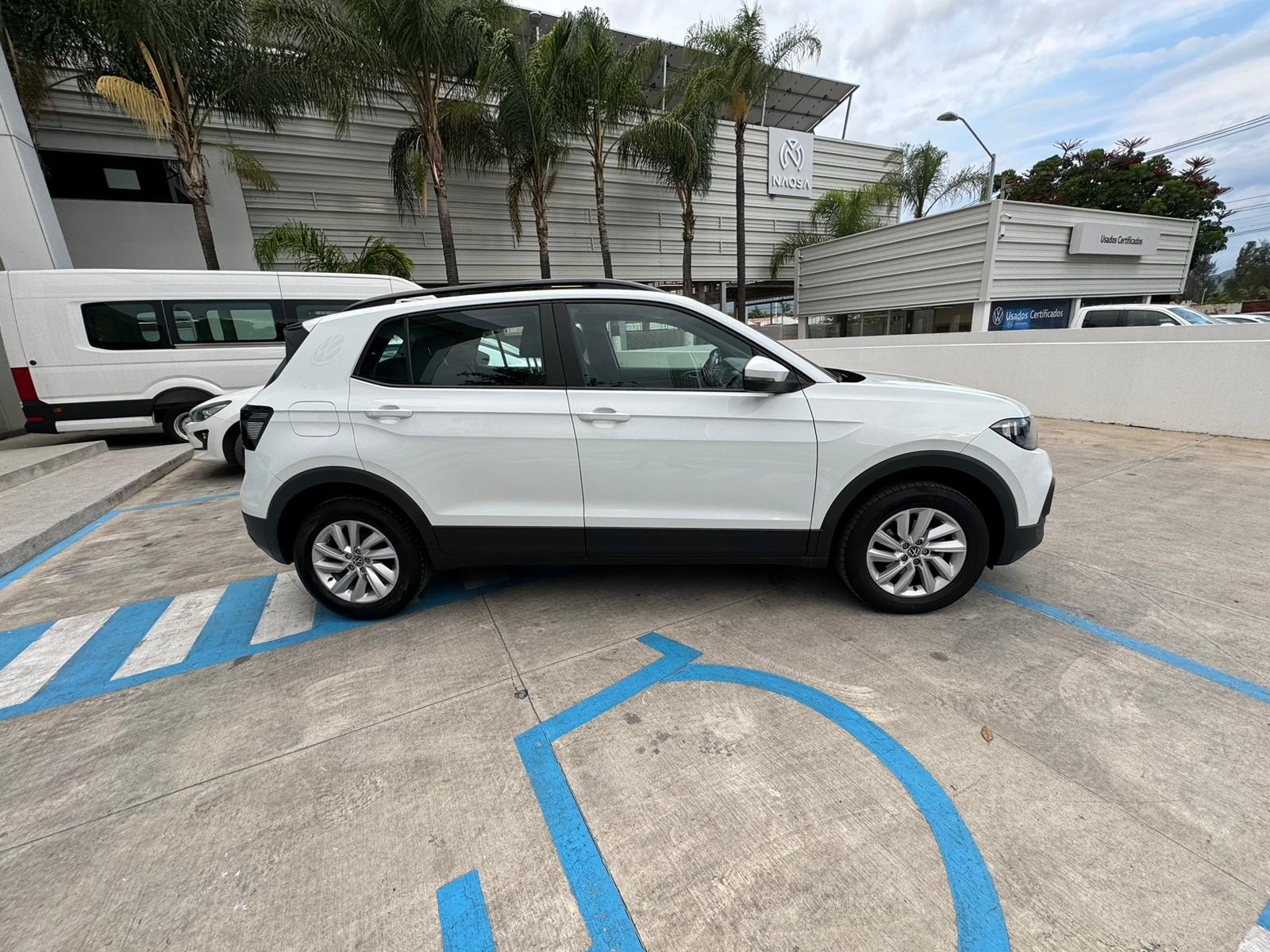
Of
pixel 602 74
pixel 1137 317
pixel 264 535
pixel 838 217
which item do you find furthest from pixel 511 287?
pixel 838 217

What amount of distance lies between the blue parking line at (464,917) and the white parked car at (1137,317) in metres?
13.0

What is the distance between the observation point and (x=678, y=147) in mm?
13758

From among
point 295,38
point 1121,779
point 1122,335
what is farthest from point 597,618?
point 295,38

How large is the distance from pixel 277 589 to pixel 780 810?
337cm

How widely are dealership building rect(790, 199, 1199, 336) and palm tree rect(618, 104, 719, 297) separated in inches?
248

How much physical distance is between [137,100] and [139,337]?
→ 4054mm

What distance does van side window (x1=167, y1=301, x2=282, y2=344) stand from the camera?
7.57 m

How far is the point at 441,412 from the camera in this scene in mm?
2730

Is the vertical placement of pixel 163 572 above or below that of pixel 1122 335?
below

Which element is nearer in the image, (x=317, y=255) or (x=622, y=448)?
(x=622, y=448)

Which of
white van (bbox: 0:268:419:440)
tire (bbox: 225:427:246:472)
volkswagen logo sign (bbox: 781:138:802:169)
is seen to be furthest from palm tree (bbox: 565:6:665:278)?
tire (bbox: 225:427:246:472)

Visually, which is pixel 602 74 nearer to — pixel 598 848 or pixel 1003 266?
pixel 1003 266

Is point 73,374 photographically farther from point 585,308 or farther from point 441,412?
point 585,308

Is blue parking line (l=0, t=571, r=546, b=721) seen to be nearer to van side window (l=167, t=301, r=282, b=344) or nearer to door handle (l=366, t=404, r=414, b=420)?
door handle (l=366, t=404, r=414, b=420)
